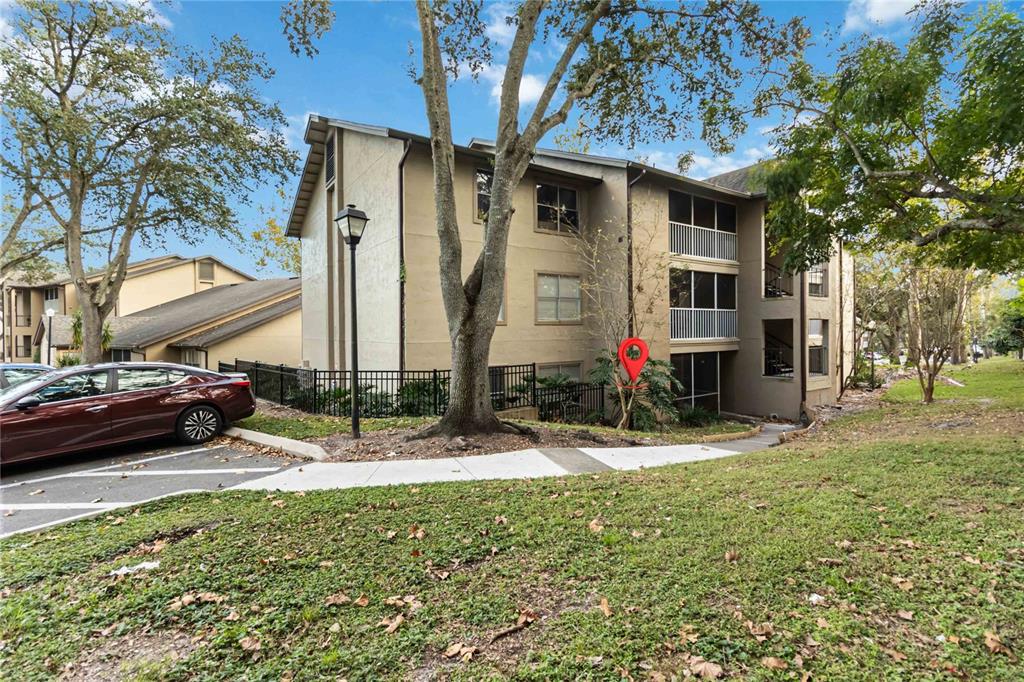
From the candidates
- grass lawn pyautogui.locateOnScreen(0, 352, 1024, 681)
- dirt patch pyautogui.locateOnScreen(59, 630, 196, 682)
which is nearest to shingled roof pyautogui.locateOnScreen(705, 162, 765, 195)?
grass lawn pyautogui.locateOnScreen(0, 352, 1024, 681)

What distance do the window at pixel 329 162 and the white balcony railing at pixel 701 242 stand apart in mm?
11072

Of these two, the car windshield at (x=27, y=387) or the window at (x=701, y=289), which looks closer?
the car windshield at (x=27, y=387)

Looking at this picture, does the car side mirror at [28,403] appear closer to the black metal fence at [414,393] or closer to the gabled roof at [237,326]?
the black metal fence at [414,393]

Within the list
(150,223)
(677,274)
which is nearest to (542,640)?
(677,274)

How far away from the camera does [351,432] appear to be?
29.0ft

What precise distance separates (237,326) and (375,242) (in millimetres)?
10952

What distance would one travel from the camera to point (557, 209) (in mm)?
14219

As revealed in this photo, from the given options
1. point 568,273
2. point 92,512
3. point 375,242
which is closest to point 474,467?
point 92,512

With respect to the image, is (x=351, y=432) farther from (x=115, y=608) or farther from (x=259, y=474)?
(x=115, y=608)

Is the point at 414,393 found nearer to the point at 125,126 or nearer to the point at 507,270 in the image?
the point at 507,270

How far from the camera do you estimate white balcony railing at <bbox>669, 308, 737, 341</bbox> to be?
14890mm

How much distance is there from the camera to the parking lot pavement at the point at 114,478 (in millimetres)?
5395

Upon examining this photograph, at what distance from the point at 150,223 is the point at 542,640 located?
19.0 m

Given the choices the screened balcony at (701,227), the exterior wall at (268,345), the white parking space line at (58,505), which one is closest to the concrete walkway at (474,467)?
the white parking space line at (58,505)
